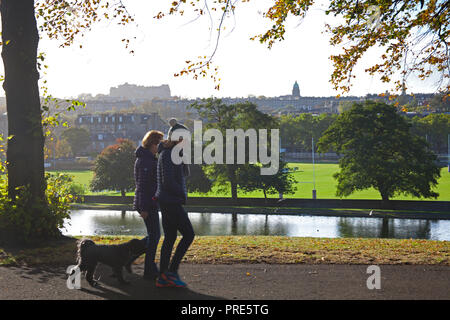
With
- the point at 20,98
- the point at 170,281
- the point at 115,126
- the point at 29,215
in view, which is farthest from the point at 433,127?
the point at 170,281

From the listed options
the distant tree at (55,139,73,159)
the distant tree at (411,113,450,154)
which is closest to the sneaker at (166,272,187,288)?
the distant tree at (55,139,73,159)

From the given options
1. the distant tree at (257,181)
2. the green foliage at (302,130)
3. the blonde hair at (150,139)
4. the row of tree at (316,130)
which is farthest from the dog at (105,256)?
the green foliage at (302,130)

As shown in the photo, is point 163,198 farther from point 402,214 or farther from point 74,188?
point 74,188

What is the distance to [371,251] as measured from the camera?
830 centimetres

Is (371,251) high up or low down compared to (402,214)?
up

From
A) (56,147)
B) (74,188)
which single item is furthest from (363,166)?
(56,147)

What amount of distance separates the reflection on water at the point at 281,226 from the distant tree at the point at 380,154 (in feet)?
8.90

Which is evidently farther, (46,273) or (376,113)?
(376,113)

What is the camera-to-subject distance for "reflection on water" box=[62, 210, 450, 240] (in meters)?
29.1

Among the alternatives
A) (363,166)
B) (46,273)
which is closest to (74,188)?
(363,166)

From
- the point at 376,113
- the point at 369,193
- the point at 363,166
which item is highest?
the point at 376,113
